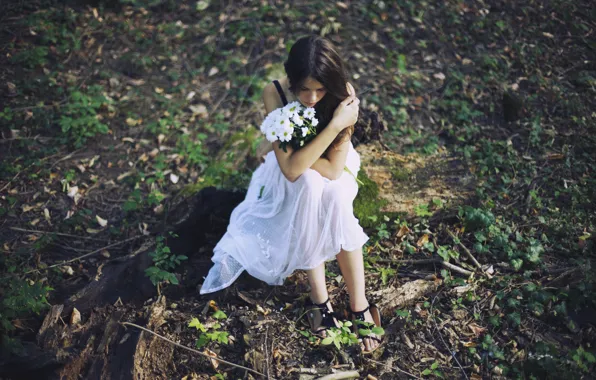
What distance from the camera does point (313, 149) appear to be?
3088 mm

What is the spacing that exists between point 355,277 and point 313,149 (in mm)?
925

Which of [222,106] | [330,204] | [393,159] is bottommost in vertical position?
[222,106]

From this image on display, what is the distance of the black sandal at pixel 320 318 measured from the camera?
3232 mm

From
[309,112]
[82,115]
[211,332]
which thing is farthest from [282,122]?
[82,115]

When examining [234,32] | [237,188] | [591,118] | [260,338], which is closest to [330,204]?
[260,338]

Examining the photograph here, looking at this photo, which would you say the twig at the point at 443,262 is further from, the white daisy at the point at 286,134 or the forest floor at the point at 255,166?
the white daisy at the point at 286,134

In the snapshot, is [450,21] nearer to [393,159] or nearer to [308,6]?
[308,6]

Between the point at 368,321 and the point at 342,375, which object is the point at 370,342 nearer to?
the point at 368,321

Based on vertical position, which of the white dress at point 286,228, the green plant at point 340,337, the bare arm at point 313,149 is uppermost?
the bare arm at point 313,149

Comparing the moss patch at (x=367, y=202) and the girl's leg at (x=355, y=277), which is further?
the moss patch at (x=367, y=202)

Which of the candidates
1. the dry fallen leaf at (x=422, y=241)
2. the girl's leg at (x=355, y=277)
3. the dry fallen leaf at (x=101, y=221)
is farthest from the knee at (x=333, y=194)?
the dry fallen leaf at (x=101, y=221)

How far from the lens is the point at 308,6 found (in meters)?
6.40

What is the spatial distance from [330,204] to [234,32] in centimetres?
393

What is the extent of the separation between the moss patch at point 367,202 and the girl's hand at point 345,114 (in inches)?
31.5
